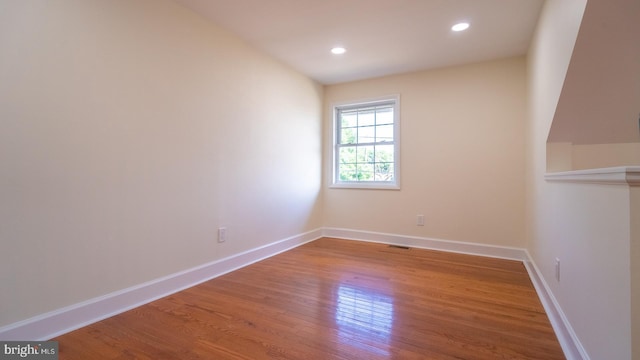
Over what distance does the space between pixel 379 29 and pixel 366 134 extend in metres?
1.64

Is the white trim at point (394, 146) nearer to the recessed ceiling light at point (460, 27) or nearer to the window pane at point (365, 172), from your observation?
the window pane at point (365, 172)

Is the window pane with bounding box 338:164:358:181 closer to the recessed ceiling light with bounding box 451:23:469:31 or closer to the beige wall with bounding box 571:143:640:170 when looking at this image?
the recessed ceiling light with bounding box 451:23:469:31

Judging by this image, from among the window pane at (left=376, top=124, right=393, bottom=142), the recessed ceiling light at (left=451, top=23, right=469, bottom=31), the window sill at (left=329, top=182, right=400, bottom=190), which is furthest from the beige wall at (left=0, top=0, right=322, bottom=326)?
the recessed ceiling light at (left=451, top=23, right=469, bottom=31)

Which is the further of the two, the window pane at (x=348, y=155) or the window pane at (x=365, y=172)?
the window pane at (x=348, y=155)

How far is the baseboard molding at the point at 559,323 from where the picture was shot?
1351 mm

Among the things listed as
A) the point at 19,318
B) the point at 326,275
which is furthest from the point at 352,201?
the point at 19,318

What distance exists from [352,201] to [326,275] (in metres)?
1.65

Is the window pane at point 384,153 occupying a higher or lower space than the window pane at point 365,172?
higher

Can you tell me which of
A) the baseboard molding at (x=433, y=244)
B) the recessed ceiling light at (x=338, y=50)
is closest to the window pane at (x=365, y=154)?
the baseboard molding at (x=433, y=244)

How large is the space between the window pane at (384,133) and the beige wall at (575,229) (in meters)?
1.61

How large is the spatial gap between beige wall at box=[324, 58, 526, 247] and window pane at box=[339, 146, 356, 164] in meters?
0.53

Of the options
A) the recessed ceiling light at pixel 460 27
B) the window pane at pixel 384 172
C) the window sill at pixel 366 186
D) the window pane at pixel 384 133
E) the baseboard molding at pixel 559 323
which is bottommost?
the baseboard molding at pixel 559 323

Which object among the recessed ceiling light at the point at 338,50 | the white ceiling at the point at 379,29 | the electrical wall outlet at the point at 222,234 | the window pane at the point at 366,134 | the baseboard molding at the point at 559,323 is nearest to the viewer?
the baseboard molding at the point at 559,323

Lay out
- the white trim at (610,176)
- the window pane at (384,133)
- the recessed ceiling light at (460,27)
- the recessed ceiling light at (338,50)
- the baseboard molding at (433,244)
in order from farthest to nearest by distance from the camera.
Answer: the window pane at (384,133), the baseboard molding at (433,244), the recessed ceiling light at (338,50), the recessed ceiling light at (460,27), the white trim at (610,176)
